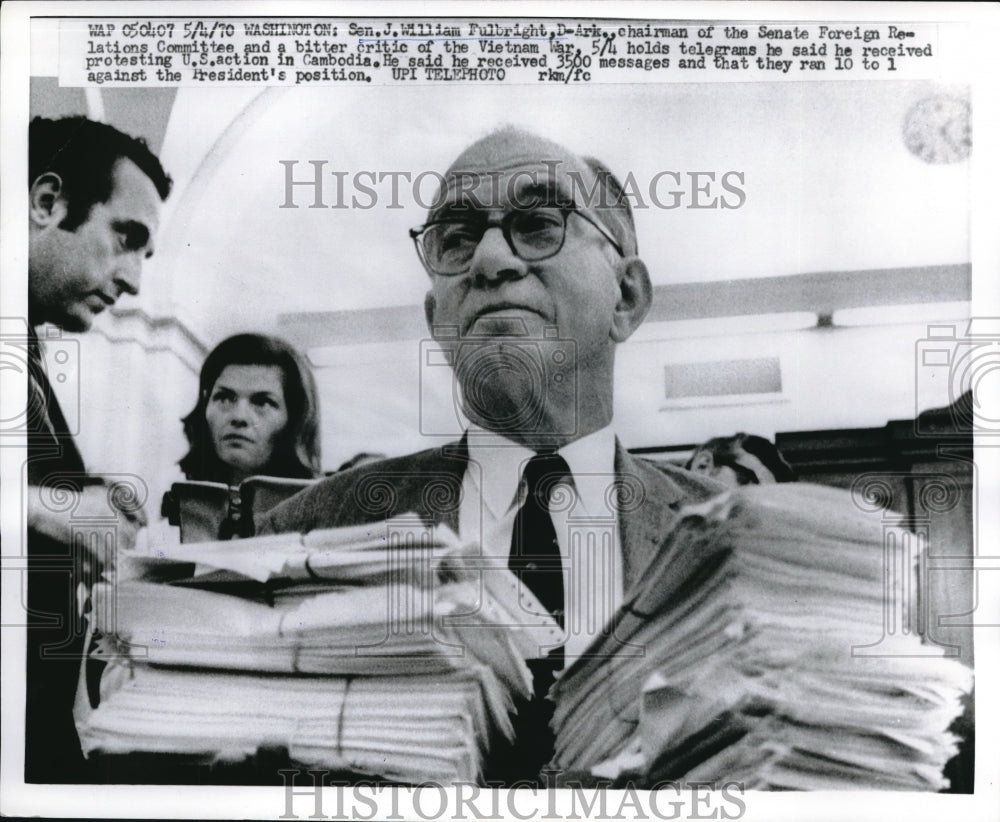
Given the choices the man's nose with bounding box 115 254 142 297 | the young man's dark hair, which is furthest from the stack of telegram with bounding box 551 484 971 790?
the young man's dark hair

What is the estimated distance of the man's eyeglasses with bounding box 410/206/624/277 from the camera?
1142mm

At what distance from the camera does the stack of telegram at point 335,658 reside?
44.4 inches

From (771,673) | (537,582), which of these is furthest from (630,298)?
(771,673)

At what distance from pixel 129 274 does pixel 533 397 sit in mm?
619

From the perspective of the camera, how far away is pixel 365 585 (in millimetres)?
1134

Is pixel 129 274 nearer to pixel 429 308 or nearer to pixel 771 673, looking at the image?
pixel 429 308

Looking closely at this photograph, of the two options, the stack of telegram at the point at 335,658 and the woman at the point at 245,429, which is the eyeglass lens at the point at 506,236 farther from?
the stack of telegram at the point at 335,658

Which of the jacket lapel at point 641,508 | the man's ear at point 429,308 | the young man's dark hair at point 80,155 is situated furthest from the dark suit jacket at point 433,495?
the young man's dark hair at point 80,155

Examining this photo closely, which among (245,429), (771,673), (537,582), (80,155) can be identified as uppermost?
(80,155)

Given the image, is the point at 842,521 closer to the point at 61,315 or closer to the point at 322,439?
the point at 322,439

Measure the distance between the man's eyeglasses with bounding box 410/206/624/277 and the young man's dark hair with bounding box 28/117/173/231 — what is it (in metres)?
0.43

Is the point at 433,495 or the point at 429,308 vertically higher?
the point at 429,308

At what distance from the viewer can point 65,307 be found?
1167mm

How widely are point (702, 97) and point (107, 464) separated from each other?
3.34ft
